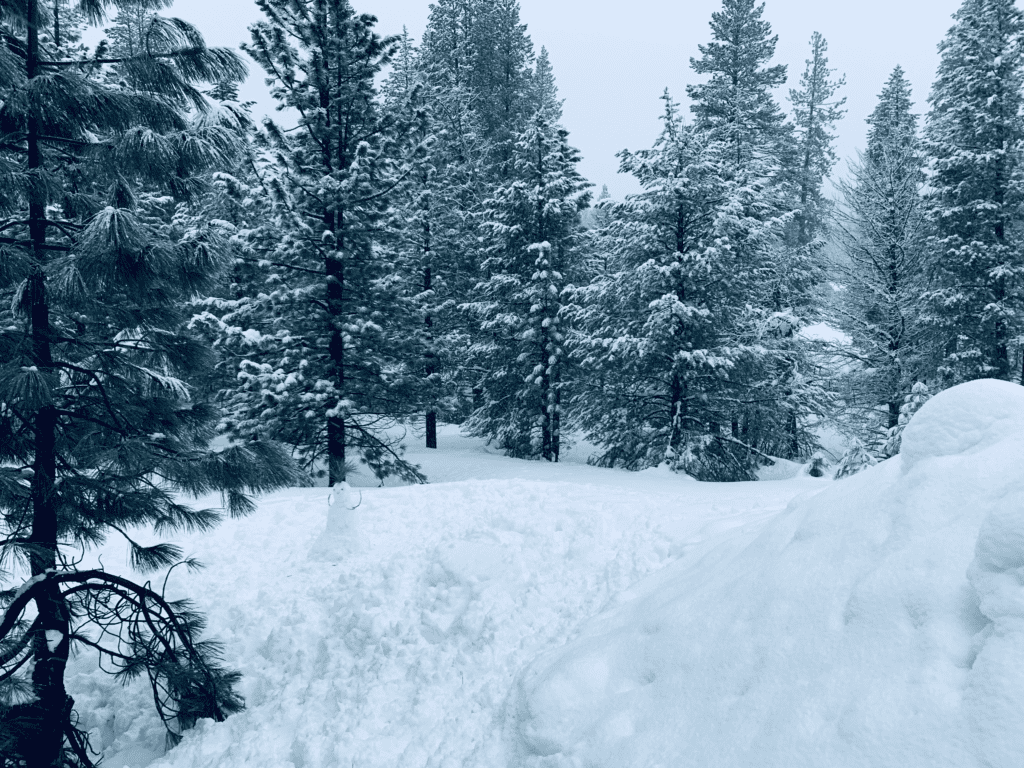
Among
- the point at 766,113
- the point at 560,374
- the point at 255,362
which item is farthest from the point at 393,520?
the point at 766,113

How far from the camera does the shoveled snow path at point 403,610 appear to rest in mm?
5637

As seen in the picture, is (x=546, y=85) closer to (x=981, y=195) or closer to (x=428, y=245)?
(x=428, y=245)

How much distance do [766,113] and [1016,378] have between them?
14497 millimetres

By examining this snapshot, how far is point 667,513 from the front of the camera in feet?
29.7

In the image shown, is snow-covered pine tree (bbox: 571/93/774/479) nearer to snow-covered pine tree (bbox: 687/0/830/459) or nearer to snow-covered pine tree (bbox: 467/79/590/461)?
snow-covered pine tree (bbox: 687/0/830/459)

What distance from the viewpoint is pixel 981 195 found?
14727mm

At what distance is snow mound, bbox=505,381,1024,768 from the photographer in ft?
10.2

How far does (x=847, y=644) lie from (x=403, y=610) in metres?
5.06

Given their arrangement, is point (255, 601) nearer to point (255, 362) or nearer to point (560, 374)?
point (255, 362)

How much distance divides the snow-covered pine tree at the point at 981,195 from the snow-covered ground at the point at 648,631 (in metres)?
8.62

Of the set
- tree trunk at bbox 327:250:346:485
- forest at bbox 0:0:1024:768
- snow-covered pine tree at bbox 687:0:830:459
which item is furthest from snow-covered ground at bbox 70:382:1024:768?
snow-covered pine tree at bbox 687:0:830:459

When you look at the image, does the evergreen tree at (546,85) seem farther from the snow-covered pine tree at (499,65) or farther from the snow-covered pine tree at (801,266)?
the snow-covered pine tree at (801,266)

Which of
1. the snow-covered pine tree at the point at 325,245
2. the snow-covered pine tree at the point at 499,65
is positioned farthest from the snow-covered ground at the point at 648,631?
the snow-covered pine tree at the point at 499,65

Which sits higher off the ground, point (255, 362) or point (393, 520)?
point (255, 362)
